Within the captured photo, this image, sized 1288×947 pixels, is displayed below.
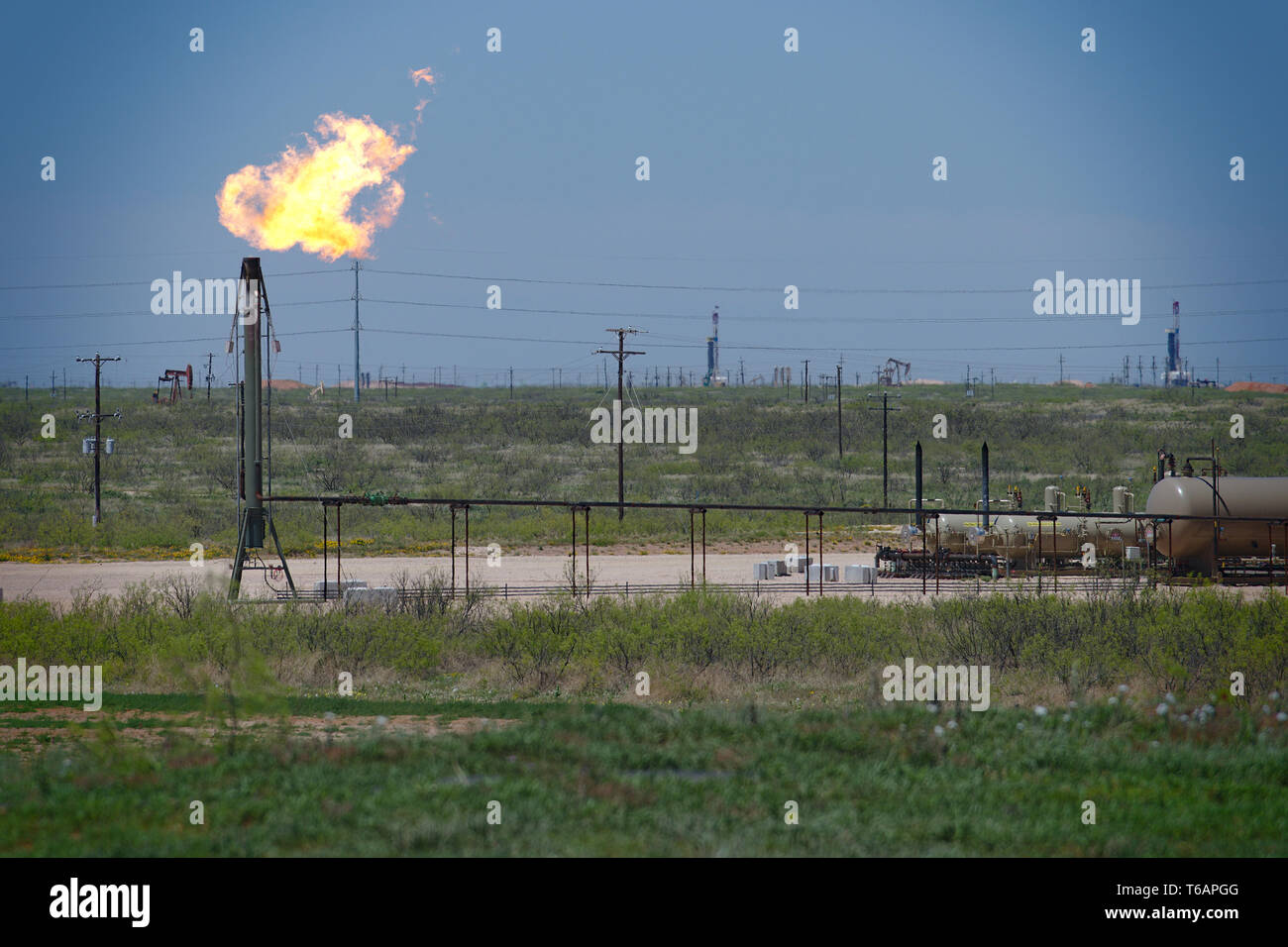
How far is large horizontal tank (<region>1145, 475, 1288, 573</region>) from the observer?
34.9 meters

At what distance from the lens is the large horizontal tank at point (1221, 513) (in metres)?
34.9

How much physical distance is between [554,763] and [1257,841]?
747 centimetres

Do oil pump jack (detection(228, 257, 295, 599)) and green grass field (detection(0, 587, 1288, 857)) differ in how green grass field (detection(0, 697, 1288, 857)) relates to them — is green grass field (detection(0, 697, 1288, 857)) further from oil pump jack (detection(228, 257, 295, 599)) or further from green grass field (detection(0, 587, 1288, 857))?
oil pump jack (detection(228, 257, 295, 599))

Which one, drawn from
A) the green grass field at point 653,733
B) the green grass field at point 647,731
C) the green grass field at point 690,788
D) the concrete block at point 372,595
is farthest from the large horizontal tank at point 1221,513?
the concrete block at point 372,595

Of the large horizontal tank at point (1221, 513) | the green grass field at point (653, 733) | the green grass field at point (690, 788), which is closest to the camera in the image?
the green grass field at point (690, 788)

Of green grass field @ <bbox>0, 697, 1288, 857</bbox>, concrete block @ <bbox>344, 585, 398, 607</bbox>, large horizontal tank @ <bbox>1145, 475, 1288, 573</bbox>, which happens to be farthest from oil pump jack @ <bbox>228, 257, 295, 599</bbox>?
large horizontal tank @ <bbox>1145, 475, 1288, 573</bbox>

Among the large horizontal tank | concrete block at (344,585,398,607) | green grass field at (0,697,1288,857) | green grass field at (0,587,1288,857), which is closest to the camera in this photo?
green grass field at (0,697,1288,857)

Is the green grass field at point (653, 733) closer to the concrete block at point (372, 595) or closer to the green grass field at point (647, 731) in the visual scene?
the green grass field at point (647, 731)

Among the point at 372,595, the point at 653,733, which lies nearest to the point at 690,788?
the point at 653,733

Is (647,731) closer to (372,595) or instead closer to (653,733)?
(653,733)
